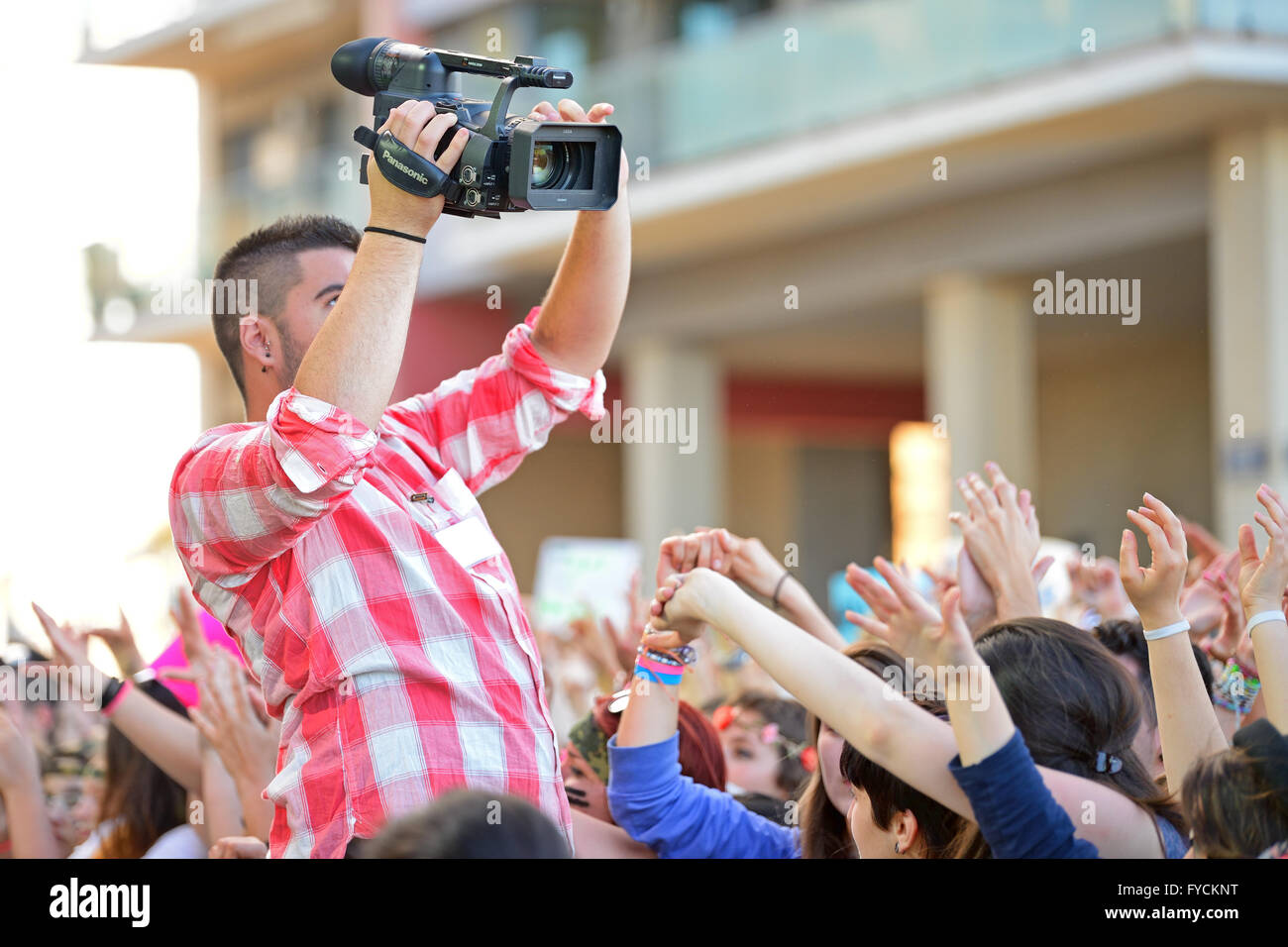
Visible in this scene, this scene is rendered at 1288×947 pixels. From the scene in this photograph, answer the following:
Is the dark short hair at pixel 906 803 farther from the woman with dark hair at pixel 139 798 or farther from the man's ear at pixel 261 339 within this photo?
the woman with dark hair at pixel 139 798

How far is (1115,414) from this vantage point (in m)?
12.8

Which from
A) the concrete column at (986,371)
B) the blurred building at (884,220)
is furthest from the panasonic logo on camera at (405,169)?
the concrete column at (986,371)

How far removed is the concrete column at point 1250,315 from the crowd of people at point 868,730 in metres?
4.03

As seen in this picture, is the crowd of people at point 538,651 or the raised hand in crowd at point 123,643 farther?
the raised hand in crowd at point 123,643

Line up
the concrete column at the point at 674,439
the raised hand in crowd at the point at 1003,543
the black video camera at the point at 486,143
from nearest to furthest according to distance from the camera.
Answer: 1. the black video camera at the point at 486,143
2. the raised hand in crowd at the point at 1003,543
3. the concrete column at the point at 674,439

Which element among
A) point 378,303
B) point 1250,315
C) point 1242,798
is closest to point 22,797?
point 378,303

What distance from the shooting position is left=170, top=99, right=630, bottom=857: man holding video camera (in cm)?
167

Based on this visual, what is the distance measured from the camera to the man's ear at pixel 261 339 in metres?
1.96

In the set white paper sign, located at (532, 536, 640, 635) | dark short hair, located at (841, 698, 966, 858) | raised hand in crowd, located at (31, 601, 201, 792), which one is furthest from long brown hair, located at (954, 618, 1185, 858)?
white paper sign, located at (532, 536, 640, 635)

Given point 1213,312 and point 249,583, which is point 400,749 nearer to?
point 249,583

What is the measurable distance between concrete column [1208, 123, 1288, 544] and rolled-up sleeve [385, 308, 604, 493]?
561cm

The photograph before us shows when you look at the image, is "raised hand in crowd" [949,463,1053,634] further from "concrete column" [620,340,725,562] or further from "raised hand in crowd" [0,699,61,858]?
"concrete column" [620,340,725,562]

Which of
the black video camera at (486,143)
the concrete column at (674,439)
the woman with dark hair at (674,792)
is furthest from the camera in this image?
the concrete column at (674,439)
